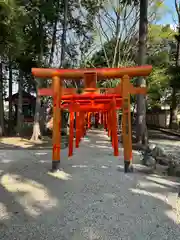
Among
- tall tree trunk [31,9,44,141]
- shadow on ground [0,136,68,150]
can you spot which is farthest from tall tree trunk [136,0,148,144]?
tall tree trunk [31,9,44,141]

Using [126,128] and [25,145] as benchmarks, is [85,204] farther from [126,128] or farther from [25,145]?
[25,145]

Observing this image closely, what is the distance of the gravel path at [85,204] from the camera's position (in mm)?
2959

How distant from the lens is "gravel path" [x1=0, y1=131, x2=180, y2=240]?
9.71ft

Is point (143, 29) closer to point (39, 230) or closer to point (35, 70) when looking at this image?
point (35, 70)

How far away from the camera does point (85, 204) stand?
3691mm

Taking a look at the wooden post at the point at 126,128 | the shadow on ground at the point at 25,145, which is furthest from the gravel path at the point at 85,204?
the shadow on ground at the point at 25,145

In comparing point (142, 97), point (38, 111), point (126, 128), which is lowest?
point (126, 128)

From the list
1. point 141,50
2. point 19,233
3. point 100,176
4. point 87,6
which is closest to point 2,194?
point 19,233

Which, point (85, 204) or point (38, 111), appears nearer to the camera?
point (85, 204)

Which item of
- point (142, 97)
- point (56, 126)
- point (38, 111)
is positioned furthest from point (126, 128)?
point (38, 111)

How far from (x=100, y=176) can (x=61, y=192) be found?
0.98 m

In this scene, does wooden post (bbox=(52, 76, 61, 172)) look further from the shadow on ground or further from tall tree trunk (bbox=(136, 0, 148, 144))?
tall tree trunk (bbox=(136, 0, 148, 144))

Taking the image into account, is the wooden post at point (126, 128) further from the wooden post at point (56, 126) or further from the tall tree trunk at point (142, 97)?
the tall tree trunk at point (142, 97)

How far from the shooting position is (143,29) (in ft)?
31.8
